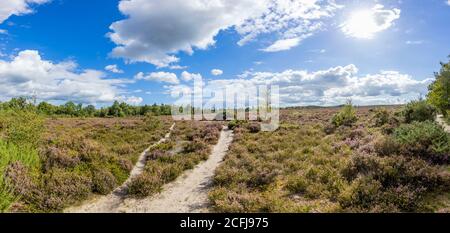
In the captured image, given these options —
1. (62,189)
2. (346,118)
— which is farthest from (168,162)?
(346,118)

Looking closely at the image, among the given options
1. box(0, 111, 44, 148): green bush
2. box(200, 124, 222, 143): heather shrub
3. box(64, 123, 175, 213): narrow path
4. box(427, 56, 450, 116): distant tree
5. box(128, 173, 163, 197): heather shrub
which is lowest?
box(64, 123, 175, 213): narrow path

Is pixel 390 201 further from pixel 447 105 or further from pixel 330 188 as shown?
pixel 447 105

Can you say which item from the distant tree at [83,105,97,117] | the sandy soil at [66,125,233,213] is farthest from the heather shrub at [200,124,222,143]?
the distant tree at [83,105,97,117]

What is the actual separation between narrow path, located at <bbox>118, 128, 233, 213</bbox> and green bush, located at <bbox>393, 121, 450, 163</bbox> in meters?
8.13

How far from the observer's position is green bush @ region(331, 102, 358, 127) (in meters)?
27.4

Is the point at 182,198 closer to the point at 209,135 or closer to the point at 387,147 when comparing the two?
the point at 387,147

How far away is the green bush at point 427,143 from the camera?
36.6ft

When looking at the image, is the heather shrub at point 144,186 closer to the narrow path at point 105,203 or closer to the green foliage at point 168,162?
the green foliage at point 168,162

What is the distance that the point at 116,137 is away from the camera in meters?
26.2

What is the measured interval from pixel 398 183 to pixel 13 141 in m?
15.7

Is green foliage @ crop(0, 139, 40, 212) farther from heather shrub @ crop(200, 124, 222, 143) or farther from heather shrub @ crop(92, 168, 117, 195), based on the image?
heather shrub @ crop(200, 124, 222, 143)

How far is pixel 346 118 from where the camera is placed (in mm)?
27938

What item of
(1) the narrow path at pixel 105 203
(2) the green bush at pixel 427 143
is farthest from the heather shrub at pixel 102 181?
(2) the green bush at pixel 427 143
